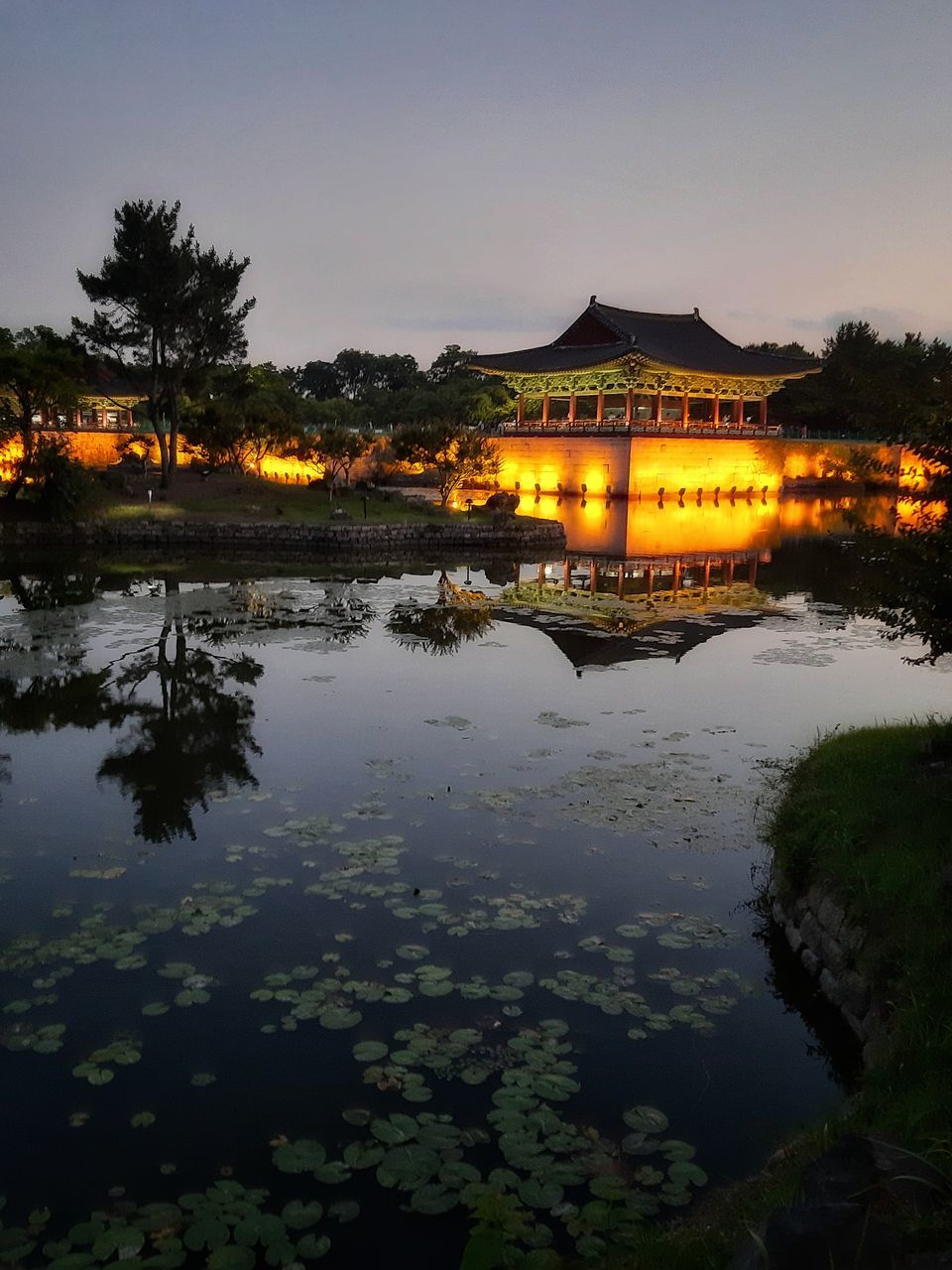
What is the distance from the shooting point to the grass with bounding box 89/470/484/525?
3066 centimetres

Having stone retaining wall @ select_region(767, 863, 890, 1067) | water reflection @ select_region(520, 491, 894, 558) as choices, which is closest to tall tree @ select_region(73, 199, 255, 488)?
water reflection @ select_region(520, 491, 894, 558)

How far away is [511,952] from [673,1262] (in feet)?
9.07

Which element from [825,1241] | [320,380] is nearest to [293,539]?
[825,1241]

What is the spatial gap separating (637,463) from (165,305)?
2306 cm

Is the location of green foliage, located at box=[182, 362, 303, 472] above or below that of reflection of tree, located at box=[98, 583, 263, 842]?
above

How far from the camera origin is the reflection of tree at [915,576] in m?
7.54

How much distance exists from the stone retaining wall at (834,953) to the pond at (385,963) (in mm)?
173

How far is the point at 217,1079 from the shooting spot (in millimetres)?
4945

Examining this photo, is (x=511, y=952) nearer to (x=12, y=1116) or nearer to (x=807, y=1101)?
(x=807, y=1101)

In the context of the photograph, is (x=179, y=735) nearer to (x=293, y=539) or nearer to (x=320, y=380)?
(x=293, y=539)

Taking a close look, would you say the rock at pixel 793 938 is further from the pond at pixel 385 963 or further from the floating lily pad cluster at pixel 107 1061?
the floating lily pad cluster at pixel 107 1061

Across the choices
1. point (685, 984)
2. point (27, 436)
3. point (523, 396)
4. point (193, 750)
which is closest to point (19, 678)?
point (193, 750)

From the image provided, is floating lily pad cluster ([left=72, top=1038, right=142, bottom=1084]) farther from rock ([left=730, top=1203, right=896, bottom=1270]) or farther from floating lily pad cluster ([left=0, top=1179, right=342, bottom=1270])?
rock ([left=730, top=1203, right=896, bottom=1270])

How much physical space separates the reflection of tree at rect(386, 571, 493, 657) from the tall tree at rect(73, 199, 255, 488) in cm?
1805
